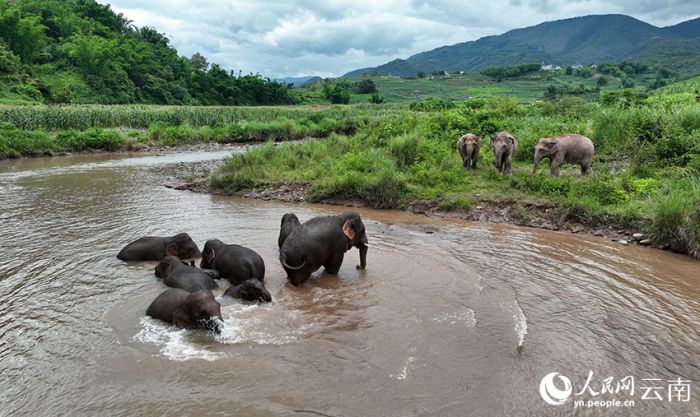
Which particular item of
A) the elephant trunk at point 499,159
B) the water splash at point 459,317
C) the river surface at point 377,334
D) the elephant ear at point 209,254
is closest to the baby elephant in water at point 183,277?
the river surface at point 377,334

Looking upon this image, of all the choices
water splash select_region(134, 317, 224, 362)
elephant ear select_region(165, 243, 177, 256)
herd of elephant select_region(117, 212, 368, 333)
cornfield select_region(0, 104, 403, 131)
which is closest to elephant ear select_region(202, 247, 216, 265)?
herd of elephant select_region(117, 212, 368, 333)

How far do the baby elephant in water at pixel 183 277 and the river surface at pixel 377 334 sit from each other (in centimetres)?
24

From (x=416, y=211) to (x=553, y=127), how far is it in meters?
8.69

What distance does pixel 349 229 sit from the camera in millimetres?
8266

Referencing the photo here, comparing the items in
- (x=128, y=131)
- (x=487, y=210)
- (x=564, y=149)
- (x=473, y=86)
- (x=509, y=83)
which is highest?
(x=509, y=83)

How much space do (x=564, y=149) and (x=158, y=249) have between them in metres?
11.4

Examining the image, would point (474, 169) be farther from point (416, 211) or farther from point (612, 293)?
point (612, 293)

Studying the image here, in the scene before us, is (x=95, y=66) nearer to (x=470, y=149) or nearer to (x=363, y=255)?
(x=470, y=149)

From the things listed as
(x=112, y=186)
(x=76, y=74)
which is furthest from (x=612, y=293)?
(x=76, y=74)

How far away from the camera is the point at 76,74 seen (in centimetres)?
6800

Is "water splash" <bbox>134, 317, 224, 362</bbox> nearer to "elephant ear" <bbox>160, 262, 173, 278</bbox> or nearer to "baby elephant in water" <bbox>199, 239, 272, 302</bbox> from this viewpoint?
"baby elephant in water" <bbox>199, 239, 272, 302</bbox>

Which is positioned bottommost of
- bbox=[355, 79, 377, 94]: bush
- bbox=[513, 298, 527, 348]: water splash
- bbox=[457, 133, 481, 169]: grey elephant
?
bbox=[513, 298, 527, 348]: water splash

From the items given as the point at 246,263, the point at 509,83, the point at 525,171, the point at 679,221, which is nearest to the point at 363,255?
the point at 246,263

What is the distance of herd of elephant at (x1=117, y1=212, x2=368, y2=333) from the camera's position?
22.1 ft
